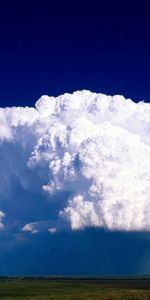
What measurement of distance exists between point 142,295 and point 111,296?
22.0 ft

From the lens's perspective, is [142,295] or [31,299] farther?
[142,295]

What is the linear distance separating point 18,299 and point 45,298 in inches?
220

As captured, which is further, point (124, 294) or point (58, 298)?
point (124, 294)

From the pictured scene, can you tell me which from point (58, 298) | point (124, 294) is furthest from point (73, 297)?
point (124, 294)

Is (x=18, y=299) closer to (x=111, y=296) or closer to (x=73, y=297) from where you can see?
(x=73, y=297)

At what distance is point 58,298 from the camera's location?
98.3m

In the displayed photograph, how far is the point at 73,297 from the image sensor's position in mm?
100688

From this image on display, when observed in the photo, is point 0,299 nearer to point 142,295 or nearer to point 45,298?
point 45,298

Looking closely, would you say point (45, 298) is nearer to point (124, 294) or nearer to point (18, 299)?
point (18, 299)

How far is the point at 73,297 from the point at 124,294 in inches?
475

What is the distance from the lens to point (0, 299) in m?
97.4

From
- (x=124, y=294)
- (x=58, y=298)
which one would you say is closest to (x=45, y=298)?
(x=58, y=298)

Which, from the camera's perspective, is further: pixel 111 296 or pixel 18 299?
pixel 111 296

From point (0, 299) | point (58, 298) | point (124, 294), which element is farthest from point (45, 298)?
point (124, 294)
